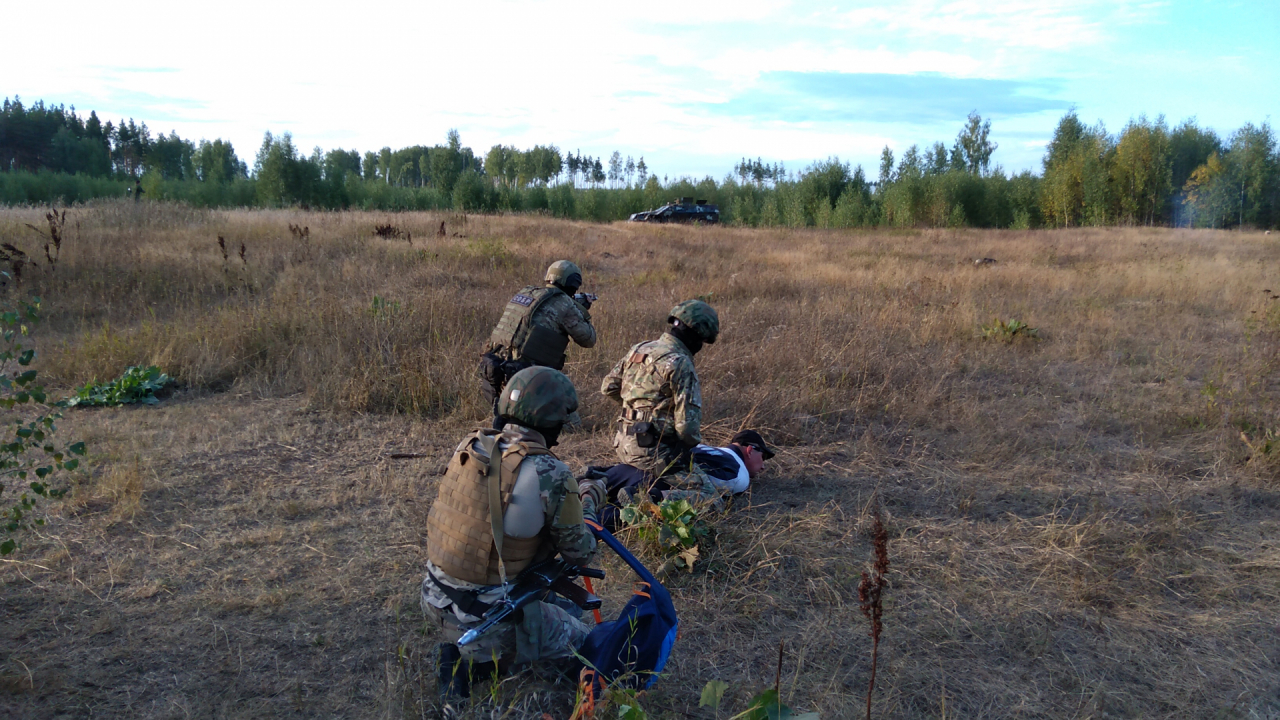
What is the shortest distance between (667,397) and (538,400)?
1.68 meters

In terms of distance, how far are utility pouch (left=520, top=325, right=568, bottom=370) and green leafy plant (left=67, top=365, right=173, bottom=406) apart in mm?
3260

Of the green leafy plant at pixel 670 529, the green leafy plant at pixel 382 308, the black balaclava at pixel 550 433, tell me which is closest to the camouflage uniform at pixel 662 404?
the green leafy plant at pixel 670 529

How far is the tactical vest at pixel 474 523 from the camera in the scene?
7.16ft

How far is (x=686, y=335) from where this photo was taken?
3973mm

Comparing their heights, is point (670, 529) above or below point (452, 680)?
above

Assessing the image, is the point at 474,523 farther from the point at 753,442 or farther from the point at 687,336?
the point at 753,442

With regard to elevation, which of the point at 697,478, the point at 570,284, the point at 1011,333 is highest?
the point at 570,284

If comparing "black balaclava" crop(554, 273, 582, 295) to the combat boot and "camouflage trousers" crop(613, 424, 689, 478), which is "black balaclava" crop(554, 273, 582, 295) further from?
the combat boot

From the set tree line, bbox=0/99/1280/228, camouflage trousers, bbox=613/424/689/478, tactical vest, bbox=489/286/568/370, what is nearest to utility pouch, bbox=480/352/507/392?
tactical vest, bbox=489/286/568/370

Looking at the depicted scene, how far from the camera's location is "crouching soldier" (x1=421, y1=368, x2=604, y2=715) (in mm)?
2184

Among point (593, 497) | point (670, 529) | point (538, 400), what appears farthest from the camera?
point (670, 529)

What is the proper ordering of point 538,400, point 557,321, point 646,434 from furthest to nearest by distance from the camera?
point 557,321 → point 646,434 → point 538,400

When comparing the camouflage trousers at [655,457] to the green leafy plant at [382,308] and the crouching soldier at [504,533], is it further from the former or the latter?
the green leafy plant at [382,308]

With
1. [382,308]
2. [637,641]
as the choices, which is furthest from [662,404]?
[382,308]
